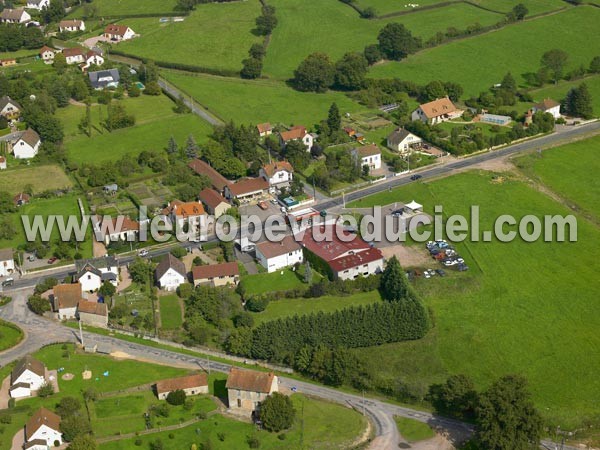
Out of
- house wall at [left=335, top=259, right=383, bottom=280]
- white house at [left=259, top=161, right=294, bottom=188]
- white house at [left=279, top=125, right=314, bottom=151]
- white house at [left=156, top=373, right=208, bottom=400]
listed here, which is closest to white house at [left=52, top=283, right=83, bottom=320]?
white house at [left=156, top=373, right=208, bottom=400]

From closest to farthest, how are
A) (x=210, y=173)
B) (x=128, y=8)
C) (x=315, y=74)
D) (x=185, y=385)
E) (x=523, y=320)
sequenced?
(x=185, y=385) < (x=523, y=320) < (x=210, y=173) < (x=315, y=74) < (x=128, y=8)

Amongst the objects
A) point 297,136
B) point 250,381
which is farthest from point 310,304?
point 297,136

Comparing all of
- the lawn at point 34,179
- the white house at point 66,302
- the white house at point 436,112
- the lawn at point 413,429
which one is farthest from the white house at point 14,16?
the lawn at point 413,429

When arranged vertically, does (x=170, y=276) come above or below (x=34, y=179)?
below

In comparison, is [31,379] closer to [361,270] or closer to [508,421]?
[361,270]

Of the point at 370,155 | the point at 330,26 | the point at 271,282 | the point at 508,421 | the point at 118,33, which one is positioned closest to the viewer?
the point at 508,421

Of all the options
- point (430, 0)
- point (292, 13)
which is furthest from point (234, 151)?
point (430, 0)

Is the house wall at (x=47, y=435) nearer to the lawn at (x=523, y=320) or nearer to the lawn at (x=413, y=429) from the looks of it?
the lawn at (x=413, y=429)
